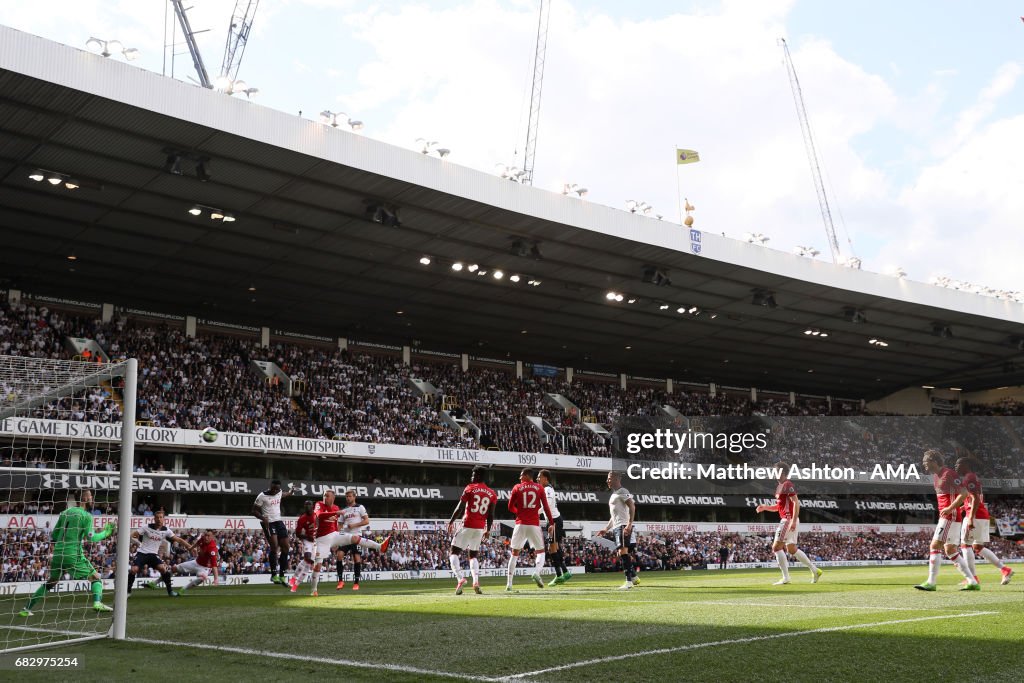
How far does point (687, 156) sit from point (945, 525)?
25.6m

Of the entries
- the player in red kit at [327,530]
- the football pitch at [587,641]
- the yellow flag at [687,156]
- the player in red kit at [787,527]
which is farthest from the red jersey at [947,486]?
the yellow flag at [687,156]

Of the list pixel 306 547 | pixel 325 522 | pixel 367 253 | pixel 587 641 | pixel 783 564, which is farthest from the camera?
Answer: pixel 367 253

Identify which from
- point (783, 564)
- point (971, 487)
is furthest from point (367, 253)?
point (971, 487)

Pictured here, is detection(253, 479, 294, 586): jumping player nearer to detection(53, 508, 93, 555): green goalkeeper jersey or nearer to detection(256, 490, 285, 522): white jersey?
detection(256, 490, 285, 522): white jersey

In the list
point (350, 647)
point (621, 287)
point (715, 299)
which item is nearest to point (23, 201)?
point (621, 287)

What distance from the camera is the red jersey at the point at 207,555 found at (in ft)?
63.3

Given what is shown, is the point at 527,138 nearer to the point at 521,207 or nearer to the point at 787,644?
the point at 521,207

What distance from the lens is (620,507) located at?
59.0ft

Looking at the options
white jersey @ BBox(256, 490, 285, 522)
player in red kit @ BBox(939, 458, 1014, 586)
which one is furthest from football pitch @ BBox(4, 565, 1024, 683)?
white jersey @ BBox(256, 490, 285, 522)

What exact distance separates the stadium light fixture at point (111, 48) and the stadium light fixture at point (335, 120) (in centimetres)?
520

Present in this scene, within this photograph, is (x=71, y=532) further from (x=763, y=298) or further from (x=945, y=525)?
(x=763, y=298)

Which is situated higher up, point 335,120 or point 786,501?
point 335,120

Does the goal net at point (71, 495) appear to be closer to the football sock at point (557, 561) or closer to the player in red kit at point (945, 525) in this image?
the football sock at point (557, 561)

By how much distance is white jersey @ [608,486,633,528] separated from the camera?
1792 centimetres
